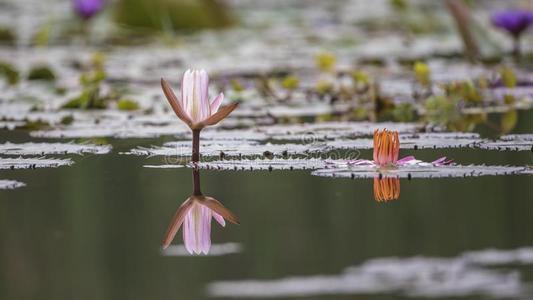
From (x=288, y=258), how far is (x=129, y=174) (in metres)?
1.22

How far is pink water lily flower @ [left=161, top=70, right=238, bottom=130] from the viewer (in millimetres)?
3172

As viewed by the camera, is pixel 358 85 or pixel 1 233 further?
pixel 358 85

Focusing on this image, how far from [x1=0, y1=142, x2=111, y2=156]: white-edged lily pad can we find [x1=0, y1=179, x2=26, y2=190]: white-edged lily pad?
1.53ft

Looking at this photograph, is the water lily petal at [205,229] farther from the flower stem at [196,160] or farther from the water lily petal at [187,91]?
the water lily petal at [187,91]

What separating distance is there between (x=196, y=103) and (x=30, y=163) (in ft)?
1.71

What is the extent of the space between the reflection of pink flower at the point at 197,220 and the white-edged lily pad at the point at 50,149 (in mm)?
777

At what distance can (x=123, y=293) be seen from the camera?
205cm

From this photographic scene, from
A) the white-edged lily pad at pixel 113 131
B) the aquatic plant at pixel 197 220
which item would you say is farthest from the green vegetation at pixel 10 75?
the aquatic plant at pixel 197 220

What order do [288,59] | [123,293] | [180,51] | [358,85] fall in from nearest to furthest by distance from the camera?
[123,293]
[358,85]
[288,59]
[180,51]

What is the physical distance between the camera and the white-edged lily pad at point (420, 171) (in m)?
3.03

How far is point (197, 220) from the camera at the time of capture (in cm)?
268

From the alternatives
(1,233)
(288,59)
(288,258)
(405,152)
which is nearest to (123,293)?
(288,258)

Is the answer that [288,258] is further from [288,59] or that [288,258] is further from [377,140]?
[288,59]

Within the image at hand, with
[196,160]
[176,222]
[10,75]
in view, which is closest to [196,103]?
[196,160]
